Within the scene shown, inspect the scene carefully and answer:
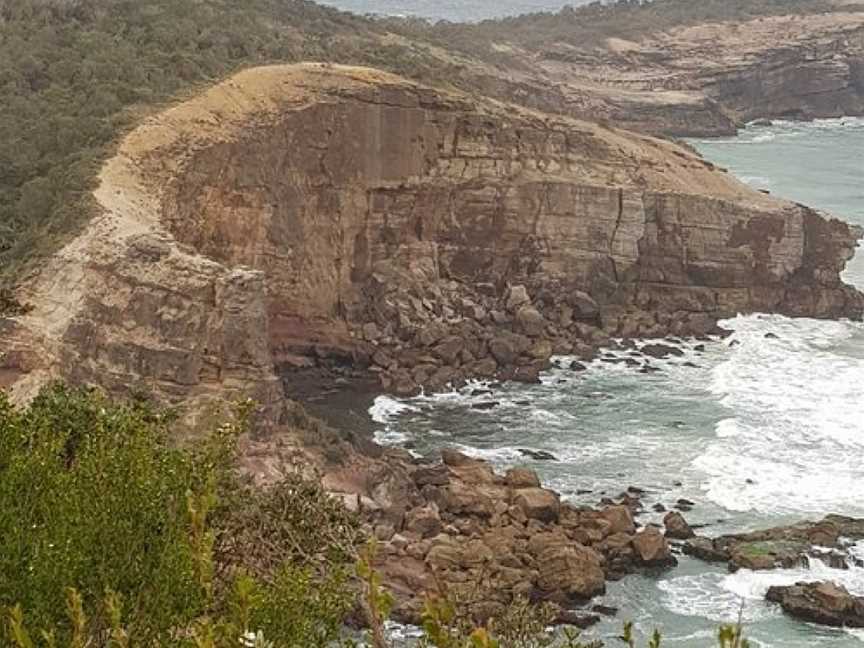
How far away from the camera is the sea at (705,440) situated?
3070 cm

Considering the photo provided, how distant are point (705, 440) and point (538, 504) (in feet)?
31.7

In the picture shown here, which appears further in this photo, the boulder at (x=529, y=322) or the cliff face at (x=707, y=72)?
the cliff face at (x=707, y=72)

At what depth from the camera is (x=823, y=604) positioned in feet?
97.8

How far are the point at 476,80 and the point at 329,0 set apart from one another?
87.1 metres

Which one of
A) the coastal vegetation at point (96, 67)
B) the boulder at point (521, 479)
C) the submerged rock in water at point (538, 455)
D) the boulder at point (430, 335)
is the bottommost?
the submerged rock in water at point (538, 455)

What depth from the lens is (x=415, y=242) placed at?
48.4 meters

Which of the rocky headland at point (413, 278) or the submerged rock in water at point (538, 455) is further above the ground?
the rocky headland at point (413, 278)

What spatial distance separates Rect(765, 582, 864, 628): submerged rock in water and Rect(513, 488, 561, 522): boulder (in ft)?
19.0

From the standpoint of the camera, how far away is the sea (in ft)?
101

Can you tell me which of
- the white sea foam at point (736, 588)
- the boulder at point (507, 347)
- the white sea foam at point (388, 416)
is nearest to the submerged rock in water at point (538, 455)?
the white sea foam at point (388, 416)

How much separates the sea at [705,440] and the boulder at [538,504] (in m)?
2.42

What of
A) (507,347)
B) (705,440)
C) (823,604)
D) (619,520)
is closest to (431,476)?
(619,520)

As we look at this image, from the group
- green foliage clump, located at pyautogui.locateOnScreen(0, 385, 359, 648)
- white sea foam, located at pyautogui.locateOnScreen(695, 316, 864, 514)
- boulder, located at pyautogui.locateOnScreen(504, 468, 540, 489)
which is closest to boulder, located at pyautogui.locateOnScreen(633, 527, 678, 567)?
boulder, located at pyautogui.locateOnScreen(504, 468, 540, 489)

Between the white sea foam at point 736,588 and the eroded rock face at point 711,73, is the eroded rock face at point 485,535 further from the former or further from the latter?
the eroded rock face at point 711,73
